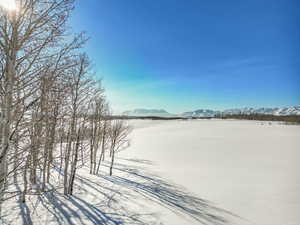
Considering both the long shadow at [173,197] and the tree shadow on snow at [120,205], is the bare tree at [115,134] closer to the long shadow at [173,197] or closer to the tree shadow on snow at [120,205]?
the long shadow at [173,197]

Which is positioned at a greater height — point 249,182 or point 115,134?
point 115,134

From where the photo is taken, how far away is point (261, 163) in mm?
12234

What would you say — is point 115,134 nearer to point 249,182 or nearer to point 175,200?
point 175,200

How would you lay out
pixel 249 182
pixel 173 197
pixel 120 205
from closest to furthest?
pixel 120 205
pixel 173 197
pixel 249 182

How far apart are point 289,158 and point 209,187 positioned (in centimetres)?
970

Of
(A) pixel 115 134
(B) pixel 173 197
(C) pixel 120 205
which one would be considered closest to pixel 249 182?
(B) pixel 173 197

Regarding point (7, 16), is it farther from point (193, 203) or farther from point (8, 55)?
point (193, 203)

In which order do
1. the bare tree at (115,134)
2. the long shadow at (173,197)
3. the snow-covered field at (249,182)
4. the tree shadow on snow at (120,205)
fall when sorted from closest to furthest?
the tree shadow on snow at (120,205) < the long shadow at (173,197) < the snow-covered field at (249,182) < the bare tree at (115,134)

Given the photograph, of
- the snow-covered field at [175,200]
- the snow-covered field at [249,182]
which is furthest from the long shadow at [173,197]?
the snow-covered field at [249,182]

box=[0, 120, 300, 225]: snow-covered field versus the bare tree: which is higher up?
the bare tree

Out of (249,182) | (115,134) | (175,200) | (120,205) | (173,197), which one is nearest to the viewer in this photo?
(120,205)

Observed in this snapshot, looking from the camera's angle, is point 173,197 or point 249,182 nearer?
point 173,197

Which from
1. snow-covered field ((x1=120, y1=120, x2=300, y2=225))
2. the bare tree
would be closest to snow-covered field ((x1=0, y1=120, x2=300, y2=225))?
snow-covered field ((x1=120, y1=120, x2=300, y2=225))

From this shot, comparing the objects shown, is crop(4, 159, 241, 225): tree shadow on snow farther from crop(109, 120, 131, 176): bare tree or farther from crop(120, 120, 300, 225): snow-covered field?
crop(109, 120, 131, 176): bare tree
